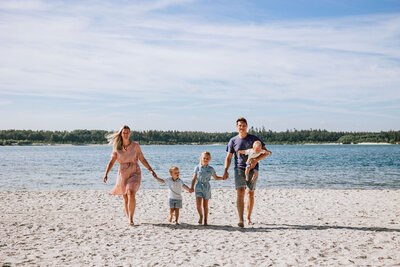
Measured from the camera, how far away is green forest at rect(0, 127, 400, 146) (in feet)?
489

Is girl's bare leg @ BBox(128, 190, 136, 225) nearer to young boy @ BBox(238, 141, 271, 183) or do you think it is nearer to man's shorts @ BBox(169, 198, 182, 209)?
man's shorts @ BBox(169, 198, 182, 209)

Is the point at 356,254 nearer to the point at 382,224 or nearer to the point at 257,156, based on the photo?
the point at 257,156

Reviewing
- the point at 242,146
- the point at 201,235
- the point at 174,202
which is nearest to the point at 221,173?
the point at 174,202

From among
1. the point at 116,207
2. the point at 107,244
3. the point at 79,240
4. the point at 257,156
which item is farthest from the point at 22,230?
the point at 257,156

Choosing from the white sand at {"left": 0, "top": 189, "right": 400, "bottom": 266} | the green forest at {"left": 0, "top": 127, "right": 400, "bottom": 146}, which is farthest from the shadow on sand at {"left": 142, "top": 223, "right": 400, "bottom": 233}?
the green forest at {"left": 0, "top": 127, "right": 400, "bottom": 146}

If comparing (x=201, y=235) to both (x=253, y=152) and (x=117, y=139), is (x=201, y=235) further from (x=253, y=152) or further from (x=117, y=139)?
(x=117, y=139)

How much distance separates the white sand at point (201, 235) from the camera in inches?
205

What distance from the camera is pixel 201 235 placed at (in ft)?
21.8

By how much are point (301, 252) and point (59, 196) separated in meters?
10.5

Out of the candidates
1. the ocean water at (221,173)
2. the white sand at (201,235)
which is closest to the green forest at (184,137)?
the ocean water at (221,173)

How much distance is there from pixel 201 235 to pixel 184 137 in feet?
542

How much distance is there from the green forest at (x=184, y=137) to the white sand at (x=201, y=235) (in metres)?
140

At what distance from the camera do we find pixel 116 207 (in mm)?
10484

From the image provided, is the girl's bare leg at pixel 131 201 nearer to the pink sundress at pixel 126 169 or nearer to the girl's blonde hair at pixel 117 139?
the pink sundress at pixel 126 169
